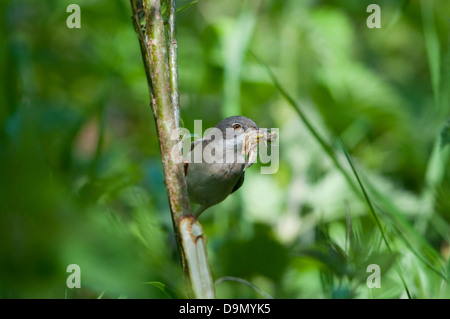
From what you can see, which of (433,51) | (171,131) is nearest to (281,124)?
(433,51)

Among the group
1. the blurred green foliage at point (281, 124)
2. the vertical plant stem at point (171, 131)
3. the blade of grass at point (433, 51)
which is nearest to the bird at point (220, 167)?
the blurred green foliage at point (281, 124)

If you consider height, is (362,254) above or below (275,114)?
below

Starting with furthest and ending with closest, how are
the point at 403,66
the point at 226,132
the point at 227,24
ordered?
the point at 403,66 → the point at 227,24 → the point at 226,132

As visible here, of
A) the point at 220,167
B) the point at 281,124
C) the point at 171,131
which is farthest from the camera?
the point at 281,124

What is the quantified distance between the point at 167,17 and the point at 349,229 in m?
0.60

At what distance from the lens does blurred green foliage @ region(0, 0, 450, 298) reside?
134 cm

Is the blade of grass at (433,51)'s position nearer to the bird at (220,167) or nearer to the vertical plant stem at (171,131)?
the bird at (220,167)

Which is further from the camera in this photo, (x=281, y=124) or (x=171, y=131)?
(x=281, y=124)

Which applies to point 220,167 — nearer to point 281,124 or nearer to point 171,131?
point 171,131

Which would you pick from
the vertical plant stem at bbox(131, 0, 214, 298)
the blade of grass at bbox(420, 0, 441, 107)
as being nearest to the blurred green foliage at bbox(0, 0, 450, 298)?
the blade of grass at bbox(420, 0, 441, 107)

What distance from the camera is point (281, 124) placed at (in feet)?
8.90

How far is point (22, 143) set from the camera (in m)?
0.63
